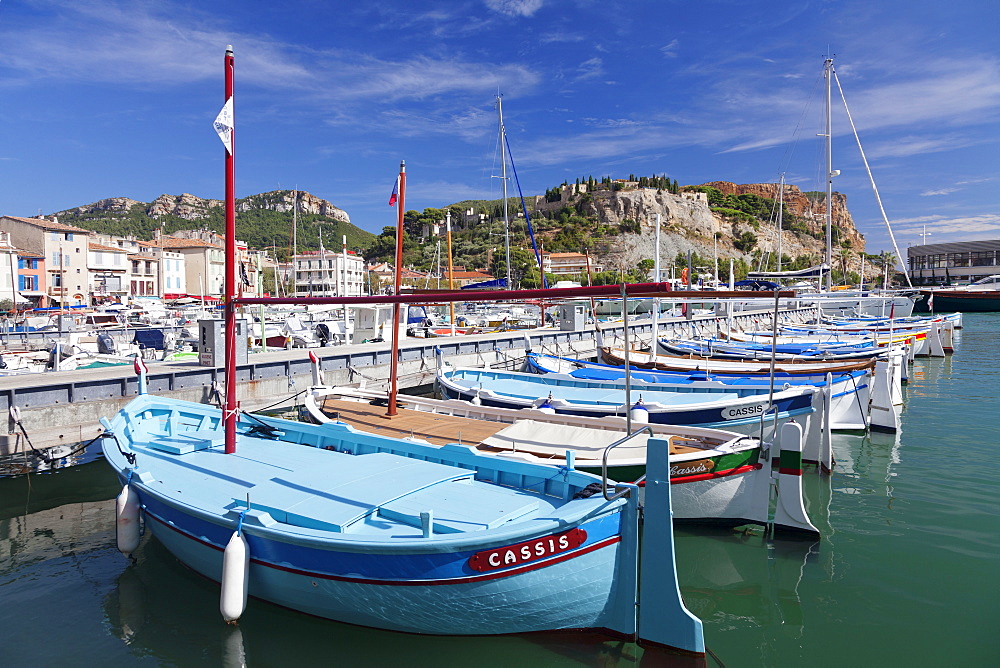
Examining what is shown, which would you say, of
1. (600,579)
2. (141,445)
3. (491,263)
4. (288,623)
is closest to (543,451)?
(600,579)

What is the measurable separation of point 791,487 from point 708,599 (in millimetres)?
2554

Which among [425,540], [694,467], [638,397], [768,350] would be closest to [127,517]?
[425,540]

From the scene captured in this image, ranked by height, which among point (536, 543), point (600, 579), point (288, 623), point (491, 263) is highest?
point (491, 263)

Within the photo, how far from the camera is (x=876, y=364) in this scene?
17969 mm

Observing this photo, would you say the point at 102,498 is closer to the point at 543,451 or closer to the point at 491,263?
the point at 543,451

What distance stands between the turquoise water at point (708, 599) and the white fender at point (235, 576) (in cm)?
60

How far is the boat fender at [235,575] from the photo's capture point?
673cm

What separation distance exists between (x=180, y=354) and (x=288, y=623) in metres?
20.5

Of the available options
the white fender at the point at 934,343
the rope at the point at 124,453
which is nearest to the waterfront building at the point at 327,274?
the white fender at the point at 934,343

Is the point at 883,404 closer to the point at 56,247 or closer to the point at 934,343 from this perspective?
the point at 934,343

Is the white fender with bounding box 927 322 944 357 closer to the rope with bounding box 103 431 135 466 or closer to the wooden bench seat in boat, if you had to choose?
the wooden bench seat in boat

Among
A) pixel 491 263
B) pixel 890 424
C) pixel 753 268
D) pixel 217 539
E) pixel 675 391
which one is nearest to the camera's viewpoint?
pixel 217 539

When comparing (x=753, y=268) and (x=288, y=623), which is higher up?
(x=753, y=268)

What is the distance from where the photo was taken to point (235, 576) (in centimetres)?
679
